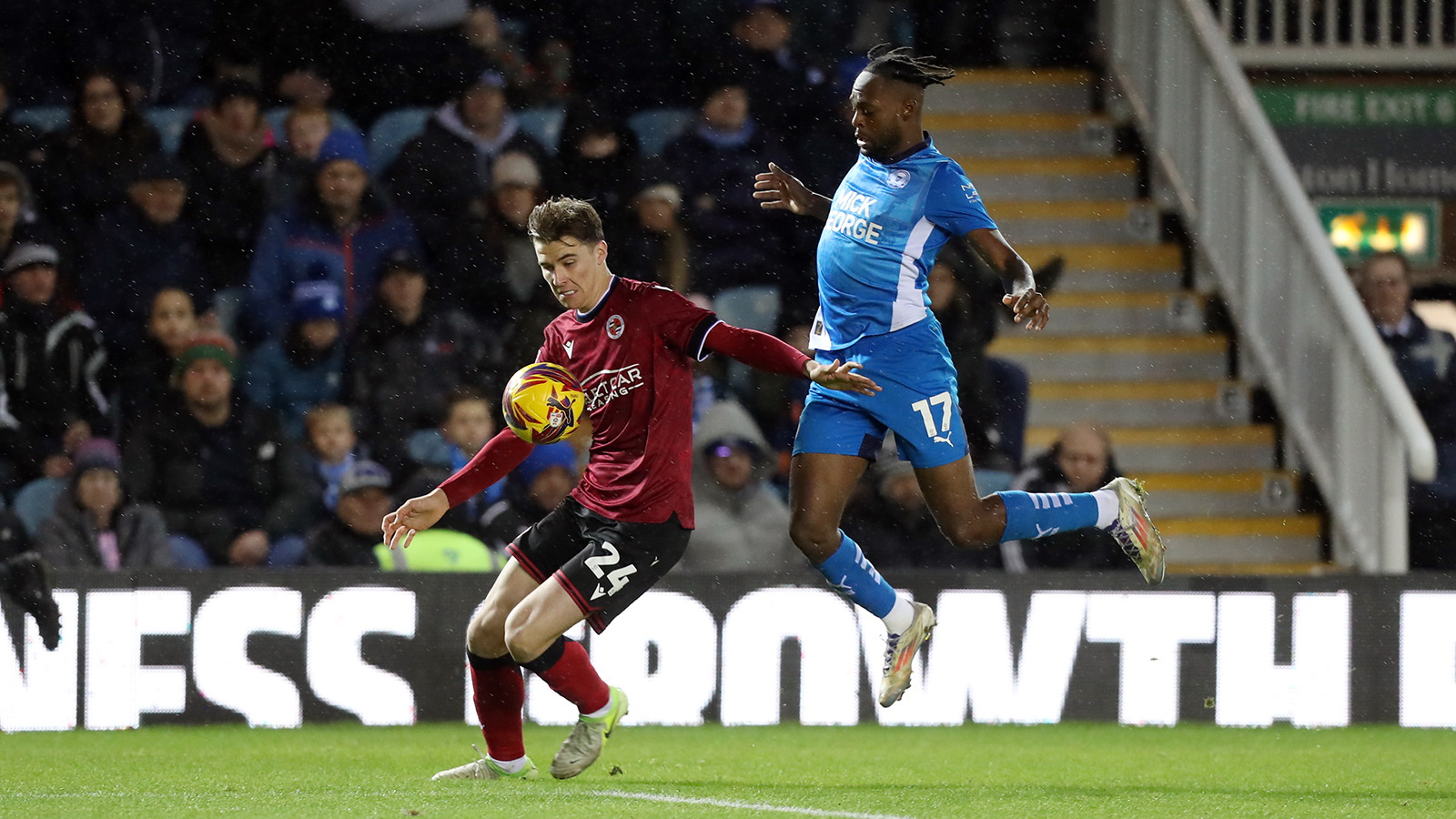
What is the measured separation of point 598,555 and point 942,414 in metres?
1.20

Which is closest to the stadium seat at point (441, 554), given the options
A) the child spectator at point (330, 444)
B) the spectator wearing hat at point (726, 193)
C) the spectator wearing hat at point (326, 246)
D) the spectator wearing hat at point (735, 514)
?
the child spectator at point (330, 444)

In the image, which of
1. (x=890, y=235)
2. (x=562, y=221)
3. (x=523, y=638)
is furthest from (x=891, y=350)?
(x=523, y=638)

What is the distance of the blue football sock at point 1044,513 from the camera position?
630cm

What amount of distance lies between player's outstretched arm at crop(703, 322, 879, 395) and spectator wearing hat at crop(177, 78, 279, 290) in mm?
5135

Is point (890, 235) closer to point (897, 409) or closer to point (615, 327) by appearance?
point (897, 409)

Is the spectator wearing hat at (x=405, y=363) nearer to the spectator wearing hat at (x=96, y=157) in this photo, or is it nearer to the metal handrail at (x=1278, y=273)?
the spectator wearing hat at (x=96, y=157)

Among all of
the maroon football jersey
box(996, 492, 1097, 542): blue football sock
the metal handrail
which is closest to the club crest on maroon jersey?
the maroon football jersey

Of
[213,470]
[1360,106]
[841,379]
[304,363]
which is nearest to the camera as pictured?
[841,379]

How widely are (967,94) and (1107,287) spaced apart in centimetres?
158

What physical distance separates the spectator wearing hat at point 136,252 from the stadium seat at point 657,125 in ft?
8.51

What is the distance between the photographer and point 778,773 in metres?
6.71

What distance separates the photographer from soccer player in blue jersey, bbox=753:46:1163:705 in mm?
6105

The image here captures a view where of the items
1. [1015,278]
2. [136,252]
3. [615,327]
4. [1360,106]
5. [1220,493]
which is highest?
[1360,106]

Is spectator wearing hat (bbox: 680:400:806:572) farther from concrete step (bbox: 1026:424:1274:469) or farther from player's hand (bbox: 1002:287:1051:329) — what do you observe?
player's hand (bbox: 1002:287:1051:329)
